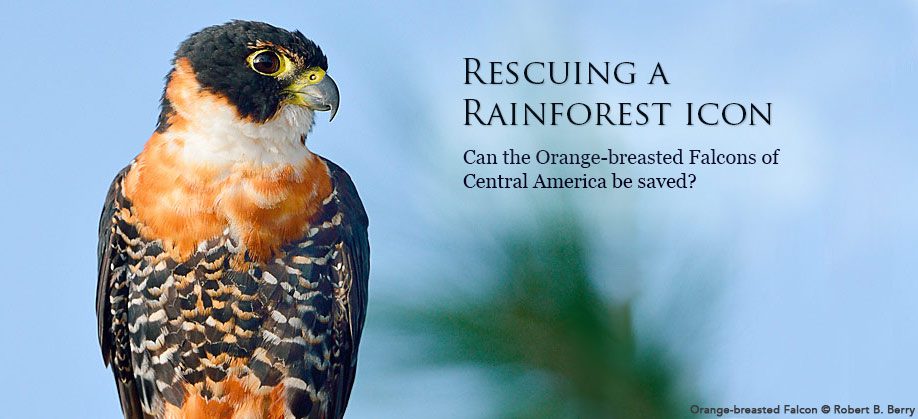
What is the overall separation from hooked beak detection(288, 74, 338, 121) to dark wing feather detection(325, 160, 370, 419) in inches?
6.3

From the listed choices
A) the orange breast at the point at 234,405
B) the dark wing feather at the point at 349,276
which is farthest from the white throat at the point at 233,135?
the orange breast at the point at 234,405

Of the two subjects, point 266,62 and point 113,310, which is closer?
point 266,62

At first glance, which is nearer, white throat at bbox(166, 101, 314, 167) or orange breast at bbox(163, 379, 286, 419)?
white throat at bbox(166, 101, 314, 167)

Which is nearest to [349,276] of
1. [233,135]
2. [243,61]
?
[233,135]

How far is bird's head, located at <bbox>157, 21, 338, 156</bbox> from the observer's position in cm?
206

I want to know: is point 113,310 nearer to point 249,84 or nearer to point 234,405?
point 234,405

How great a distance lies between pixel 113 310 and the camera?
87.9 inches

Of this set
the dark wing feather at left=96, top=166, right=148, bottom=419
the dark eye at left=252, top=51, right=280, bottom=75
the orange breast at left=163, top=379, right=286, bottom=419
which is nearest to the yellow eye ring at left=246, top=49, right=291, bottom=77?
the dark eye at left=252, top=51, right=280, bottom=75

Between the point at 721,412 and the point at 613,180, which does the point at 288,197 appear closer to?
the point at 613,180

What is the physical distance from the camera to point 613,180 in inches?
96.6

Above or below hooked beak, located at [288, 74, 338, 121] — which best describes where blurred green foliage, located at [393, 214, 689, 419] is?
below

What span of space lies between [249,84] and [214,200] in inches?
9.0

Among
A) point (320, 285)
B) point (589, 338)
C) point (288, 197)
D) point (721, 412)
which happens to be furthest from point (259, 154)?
point (721, 412)

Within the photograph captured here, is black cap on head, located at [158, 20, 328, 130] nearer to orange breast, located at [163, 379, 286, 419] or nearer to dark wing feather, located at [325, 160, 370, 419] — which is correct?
dark wing feather, located at [325, 160, 370, 419]
